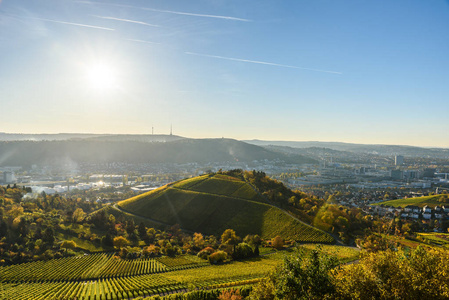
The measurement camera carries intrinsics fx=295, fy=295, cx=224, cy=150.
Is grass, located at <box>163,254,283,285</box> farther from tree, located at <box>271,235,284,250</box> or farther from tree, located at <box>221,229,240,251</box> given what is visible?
tree, located at <box>221,229,240,251</box>

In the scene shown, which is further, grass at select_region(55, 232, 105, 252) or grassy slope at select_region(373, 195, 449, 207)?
grassy slope at select_region(373, 195, 449, 207)

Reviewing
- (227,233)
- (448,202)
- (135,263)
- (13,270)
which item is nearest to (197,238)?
(227,233)

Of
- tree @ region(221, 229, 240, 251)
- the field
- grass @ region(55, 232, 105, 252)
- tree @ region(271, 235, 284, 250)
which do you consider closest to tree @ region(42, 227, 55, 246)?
grass @ region(55, 232, 105, 252)

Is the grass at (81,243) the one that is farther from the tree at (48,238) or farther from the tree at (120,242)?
the tree at (48,238)

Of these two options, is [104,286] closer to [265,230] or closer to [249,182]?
[265,230]

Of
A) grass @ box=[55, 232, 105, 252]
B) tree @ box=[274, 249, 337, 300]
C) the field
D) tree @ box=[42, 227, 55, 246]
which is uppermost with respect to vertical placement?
tree @ box=[274, 249, 337, 300]

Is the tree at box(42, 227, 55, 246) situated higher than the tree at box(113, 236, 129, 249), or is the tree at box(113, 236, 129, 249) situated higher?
the tree at box(42, 227, 55, 246)

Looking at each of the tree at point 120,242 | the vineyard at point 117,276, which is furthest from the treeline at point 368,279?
the tree at point 120,242
